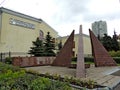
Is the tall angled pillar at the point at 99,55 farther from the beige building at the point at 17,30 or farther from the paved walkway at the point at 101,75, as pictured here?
the beige building at the point at 17,30

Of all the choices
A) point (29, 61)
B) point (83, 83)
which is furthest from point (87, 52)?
point (83, 83)

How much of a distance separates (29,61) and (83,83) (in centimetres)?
969

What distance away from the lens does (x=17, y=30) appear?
2166 cm

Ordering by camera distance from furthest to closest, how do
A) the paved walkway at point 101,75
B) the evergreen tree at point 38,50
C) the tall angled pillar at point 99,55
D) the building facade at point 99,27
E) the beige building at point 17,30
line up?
the building facade at point 99,27 < the beige building at point 17,30 < the evergreen tree at point 38,50 < the tall angled pillar at point 99,55 < the paved walkway at point 101,75

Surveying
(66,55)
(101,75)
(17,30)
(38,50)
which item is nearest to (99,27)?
(17,30)

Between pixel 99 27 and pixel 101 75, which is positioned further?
pixel 99 27

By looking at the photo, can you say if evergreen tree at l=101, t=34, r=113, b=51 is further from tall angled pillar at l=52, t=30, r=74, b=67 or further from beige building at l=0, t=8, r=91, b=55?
tall angled pillar at l=52, t=30, r=74, b=67

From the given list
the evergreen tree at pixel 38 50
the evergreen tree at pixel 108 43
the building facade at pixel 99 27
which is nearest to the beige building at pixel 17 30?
the evergreen tree at pixel 38 50

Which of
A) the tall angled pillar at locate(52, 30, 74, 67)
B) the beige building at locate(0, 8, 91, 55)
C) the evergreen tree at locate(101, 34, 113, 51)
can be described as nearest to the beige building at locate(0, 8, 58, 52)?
the beige building at locate(0, 8, 91, 55)

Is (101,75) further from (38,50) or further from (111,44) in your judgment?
(111,44)

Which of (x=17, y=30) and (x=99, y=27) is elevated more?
(x=99, y=27)

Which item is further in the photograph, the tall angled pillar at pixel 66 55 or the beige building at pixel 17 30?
the beige building at pixel 17 30

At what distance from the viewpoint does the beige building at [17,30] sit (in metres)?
19.8

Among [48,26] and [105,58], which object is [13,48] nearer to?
[48,26]
